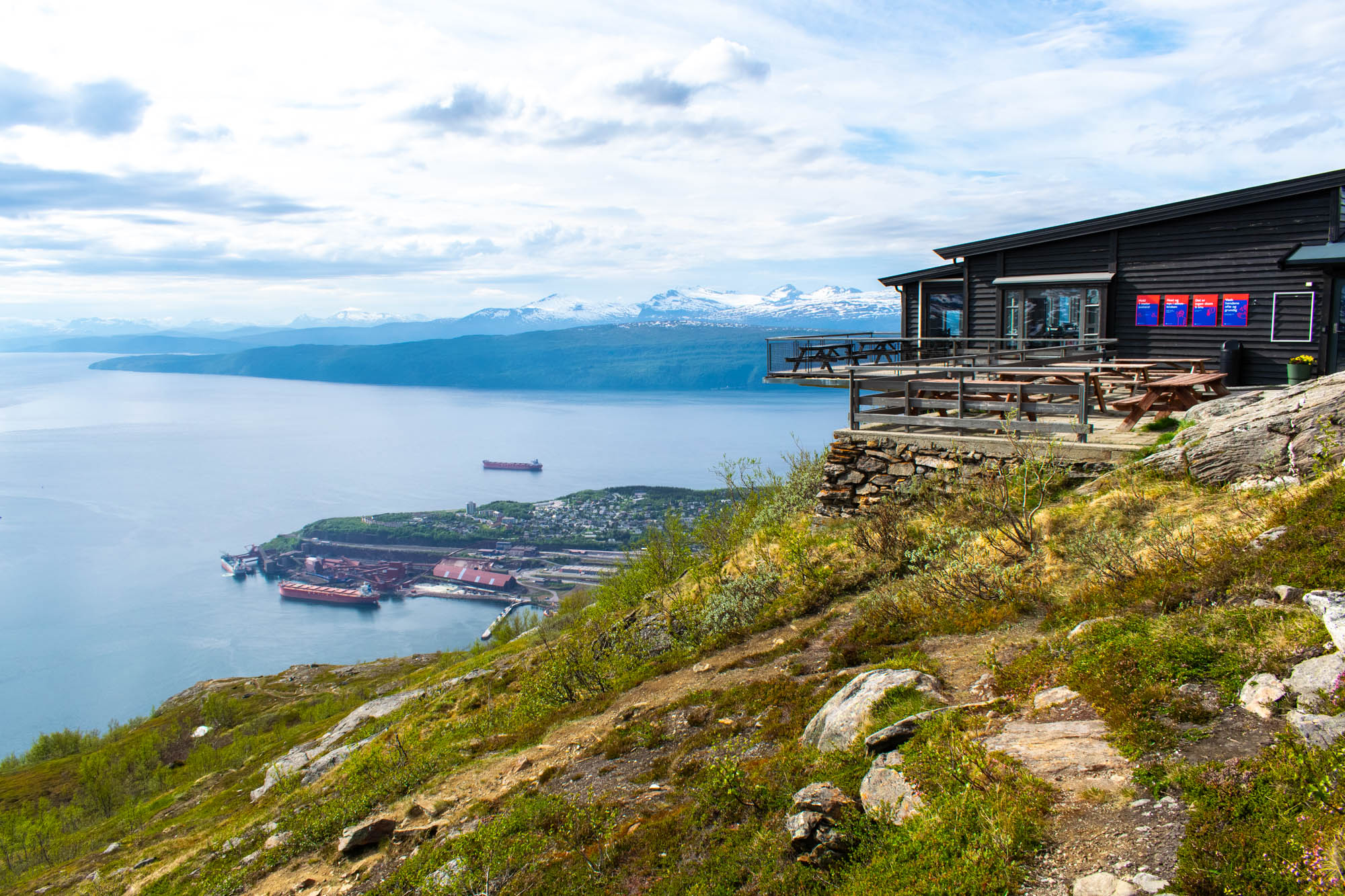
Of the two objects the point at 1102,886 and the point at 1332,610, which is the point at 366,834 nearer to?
the point at 1102,886

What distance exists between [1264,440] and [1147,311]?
42.6ft

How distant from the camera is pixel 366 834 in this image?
7.14m

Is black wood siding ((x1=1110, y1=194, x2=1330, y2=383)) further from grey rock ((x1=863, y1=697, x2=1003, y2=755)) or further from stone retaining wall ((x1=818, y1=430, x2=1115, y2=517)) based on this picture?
grey rock ((x1=863, y1=697, x2=1003, y2=755))

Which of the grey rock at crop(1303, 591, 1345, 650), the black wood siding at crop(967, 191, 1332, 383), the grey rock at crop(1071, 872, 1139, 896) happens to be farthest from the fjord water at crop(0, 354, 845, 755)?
the grey rock at crop(1071, 872, 1139, 896)

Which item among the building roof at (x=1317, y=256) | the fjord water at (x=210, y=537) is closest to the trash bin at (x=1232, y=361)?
the building roof at (x=1317, y=256)

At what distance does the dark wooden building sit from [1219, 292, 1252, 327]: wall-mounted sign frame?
3 centimetres

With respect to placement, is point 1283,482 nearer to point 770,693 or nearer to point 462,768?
point 770,693

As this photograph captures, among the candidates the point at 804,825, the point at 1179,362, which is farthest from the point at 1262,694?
the point at 1179,362

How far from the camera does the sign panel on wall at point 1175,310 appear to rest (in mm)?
18641

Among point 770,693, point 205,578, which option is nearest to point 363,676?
point 770,693

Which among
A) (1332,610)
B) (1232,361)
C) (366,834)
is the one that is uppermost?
(1232,361)

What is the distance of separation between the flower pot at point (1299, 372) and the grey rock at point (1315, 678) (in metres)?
16.9

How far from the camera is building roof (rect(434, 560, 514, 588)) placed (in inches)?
3597

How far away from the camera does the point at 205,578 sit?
108 meters
